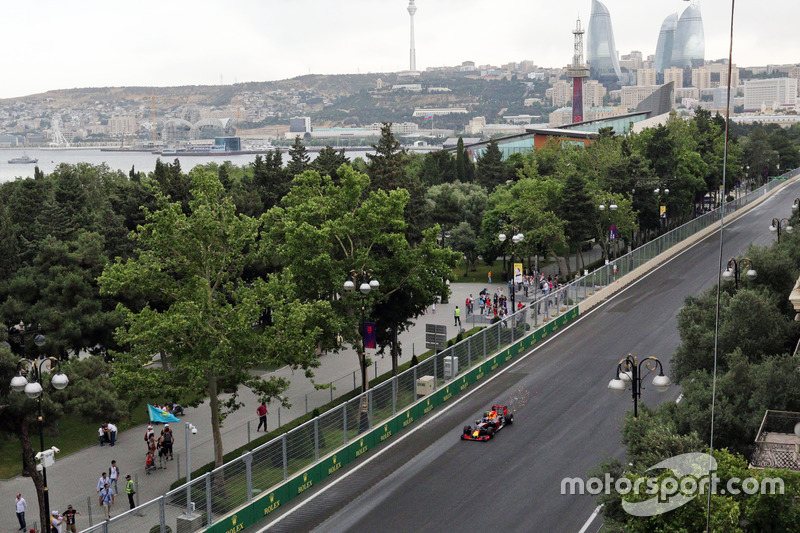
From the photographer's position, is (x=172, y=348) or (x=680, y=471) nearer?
(x=680, y=471)

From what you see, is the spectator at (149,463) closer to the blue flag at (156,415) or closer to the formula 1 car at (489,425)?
the blue flag at (156,415)

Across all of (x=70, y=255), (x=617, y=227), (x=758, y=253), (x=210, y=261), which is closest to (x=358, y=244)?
(x=210, y=261)

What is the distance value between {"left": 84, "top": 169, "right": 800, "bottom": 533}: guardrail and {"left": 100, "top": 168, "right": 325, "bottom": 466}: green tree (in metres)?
2.52

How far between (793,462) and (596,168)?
5459cm

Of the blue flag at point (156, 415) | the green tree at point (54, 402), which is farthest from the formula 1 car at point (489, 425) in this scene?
the green tree at point (54, 402)

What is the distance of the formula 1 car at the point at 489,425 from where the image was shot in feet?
101

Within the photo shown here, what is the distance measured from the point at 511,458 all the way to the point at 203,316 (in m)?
11.2

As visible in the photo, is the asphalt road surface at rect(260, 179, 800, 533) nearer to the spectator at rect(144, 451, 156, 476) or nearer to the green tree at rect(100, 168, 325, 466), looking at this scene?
the green tree at rect(100, 168, 325, 466)

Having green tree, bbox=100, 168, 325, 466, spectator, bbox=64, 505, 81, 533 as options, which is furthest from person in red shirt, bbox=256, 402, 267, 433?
spectator, bbox=64, 505, 81, 533

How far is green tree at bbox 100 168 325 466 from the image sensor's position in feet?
90.0

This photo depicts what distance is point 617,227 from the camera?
60.7m

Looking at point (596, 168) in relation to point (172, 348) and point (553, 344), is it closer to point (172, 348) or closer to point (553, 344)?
point (553, 344)

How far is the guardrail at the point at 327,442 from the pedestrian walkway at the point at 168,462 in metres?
3.94

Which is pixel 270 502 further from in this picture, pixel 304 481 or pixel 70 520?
pixel 70 520
